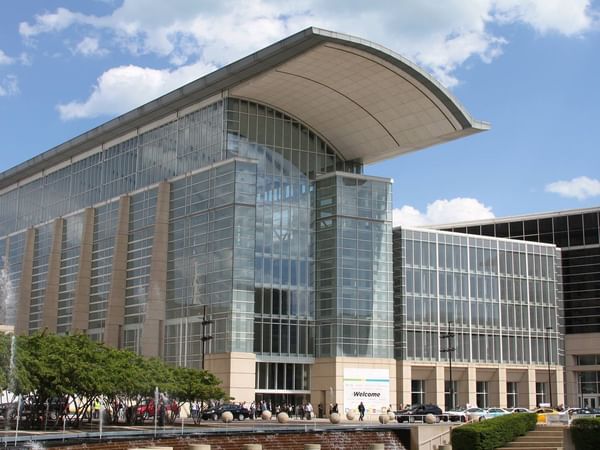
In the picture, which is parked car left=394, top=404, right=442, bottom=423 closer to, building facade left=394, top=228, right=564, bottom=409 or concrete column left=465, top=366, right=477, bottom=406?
building facade left=394, top=228, right=564, bottom=409

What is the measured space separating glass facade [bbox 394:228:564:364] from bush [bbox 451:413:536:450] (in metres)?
37.5

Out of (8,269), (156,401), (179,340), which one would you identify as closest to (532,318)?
(179,340)

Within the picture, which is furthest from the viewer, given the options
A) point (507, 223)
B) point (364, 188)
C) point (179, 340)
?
point (507, 223)

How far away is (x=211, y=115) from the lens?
73.8 metres

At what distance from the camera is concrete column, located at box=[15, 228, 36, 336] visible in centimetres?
9338

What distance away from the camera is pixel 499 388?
82875 mm

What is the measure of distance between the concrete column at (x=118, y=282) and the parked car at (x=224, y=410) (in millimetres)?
19608

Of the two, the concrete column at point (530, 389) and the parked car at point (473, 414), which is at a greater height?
the concrete column at point (530, 389)

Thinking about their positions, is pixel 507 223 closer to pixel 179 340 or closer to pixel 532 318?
pixel 532 318

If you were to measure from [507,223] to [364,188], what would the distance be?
23863mm

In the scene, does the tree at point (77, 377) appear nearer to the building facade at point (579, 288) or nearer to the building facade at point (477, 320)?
the building facade at point (477, 320)

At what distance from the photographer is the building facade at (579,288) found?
8900 centimetres

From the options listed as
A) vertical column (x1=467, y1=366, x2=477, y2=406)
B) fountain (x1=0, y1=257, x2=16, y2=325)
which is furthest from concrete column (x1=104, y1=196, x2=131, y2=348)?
vertical column (x1=467, y1=366, x2=477, y2=406)

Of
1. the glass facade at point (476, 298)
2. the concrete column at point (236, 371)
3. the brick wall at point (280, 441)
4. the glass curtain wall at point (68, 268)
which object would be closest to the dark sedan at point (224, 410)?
the concrete column at point (236, 371)
